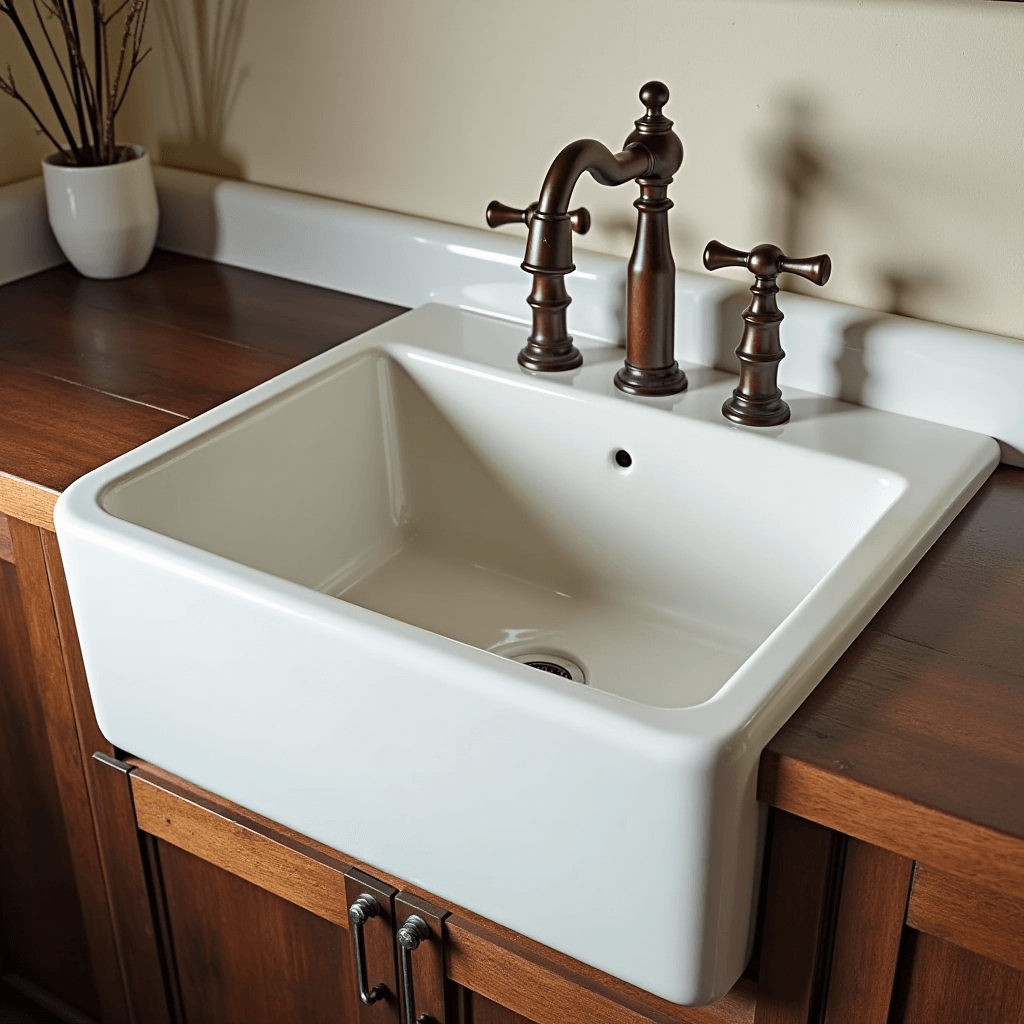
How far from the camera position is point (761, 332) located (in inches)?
43.8

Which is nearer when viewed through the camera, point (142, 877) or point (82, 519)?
point (82, 519)

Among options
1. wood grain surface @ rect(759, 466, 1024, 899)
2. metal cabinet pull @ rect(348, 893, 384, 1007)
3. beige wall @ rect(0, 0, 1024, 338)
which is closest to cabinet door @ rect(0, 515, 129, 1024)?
metal cabinet pull @ rect(348, 893, 384, 1007)

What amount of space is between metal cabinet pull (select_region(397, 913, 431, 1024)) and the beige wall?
2.19 ft

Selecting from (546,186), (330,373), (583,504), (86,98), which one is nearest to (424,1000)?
(583,504)

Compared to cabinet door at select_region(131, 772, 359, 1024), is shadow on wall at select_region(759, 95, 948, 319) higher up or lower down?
higher up

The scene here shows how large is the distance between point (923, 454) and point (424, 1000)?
612 millimetres

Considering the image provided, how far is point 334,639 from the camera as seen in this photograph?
2.84ft

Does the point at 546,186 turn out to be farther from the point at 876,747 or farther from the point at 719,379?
the point at 876,747

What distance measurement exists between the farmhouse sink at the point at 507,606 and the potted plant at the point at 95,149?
407mm

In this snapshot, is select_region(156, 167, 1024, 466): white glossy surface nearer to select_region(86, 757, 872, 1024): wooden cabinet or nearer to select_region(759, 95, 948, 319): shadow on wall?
select_region(759, 95, 948, 319): shadow on wall

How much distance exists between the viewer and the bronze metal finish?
3.52ft

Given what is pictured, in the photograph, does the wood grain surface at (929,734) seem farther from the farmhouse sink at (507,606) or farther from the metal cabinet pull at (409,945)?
the metal cabinet pull at (409,945)

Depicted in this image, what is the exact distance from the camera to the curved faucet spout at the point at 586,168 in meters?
1.07

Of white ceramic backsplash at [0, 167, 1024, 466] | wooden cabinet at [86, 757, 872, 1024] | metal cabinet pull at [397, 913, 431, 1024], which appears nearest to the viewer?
wooden cabinet at [86, 757, 872, 1024]
